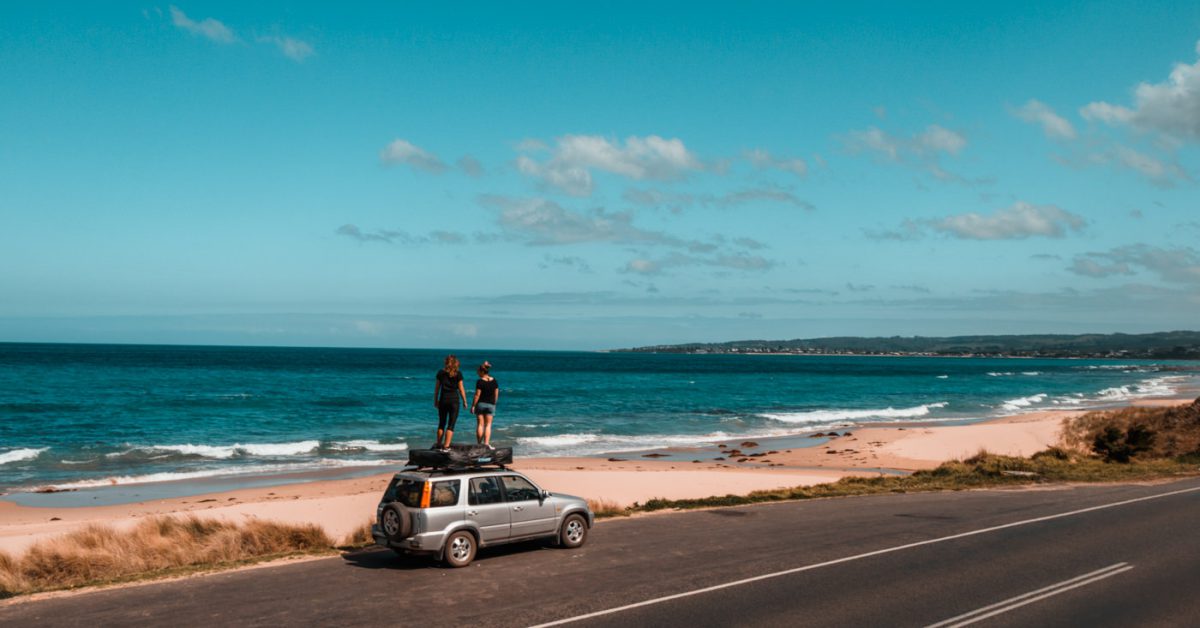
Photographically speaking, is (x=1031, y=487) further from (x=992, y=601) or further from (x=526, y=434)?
(x=526, y=434)

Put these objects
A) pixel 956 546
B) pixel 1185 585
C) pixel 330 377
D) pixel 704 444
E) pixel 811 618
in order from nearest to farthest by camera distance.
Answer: pixel 811 618
pixel 1185 585
pixel 956 546
pixel 704 444
pixel 330 377

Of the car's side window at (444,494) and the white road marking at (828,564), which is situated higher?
the car's side window at (444,494)

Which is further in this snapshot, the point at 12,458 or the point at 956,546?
the point at 12,458

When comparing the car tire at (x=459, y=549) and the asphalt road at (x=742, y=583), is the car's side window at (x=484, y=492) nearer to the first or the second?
the car tire at (x=459, y=549)

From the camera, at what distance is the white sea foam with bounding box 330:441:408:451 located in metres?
39.6

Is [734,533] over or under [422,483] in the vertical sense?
under

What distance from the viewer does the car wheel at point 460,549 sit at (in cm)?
1279

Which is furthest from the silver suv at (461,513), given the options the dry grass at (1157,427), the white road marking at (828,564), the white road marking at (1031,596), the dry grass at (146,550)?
the dry grass at (1157,427)

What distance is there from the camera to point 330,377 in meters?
99.9

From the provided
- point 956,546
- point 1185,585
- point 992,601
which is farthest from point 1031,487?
point 992,601

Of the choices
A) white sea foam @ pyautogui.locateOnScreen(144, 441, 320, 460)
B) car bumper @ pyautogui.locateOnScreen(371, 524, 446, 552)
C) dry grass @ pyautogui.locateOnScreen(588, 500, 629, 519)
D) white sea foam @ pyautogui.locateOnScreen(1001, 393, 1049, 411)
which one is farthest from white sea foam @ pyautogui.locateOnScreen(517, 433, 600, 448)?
white sea foam @ pyautogui.locateOnScreen(1001, 393, 1049, 411)

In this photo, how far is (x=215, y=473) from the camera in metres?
31.8

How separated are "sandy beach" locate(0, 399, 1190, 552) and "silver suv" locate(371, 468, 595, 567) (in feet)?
16.8

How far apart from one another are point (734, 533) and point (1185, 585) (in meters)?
6.95
